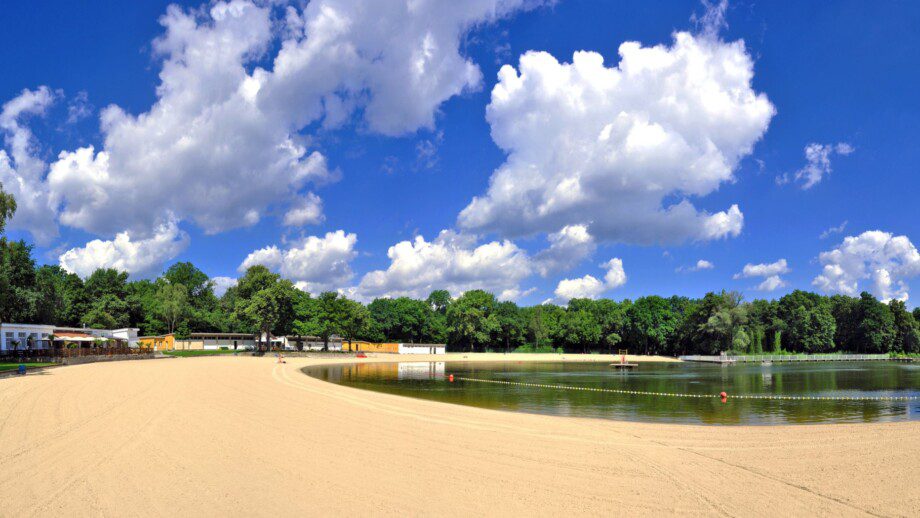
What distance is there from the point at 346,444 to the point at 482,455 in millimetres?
3954

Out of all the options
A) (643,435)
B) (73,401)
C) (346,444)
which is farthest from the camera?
(73,401)

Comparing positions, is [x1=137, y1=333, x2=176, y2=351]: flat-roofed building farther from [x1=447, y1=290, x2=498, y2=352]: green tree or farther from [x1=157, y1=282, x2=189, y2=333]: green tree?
[x1=447, y1=290, x2=498, y2=352]: green tree

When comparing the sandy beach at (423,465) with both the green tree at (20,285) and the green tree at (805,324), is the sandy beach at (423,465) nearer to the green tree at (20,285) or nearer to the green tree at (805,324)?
the green tree at (20,285)

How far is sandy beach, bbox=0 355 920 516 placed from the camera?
9.57 metres

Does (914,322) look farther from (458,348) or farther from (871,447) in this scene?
(871,447)

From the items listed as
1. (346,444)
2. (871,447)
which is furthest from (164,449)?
(871,447)

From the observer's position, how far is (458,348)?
12506 cm

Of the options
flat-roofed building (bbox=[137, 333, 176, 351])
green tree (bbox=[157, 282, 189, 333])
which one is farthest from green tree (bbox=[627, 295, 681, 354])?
green tree (bbox=[157, 282, 189, 333])

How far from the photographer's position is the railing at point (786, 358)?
329 feet

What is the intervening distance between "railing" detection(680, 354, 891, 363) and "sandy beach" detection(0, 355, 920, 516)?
8736cm

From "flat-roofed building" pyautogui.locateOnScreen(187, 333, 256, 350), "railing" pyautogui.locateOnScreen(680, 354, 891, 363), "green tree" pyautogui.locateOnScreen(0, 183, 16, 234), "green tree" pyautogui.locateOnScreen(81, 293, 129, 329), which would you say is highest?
"green tree" pyautogui.locateOnScreen(0, 183, 16, 234)

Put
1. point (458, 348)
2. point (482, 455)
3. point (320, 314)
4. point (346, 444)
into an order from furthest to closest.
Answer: point (458, 348) < point (320, 314) < point (346, 444) < point (482, 455)

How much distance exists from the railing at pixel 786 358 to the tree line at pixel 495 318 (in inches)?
120

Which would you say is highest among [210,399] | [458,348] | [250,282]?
[250,282]
